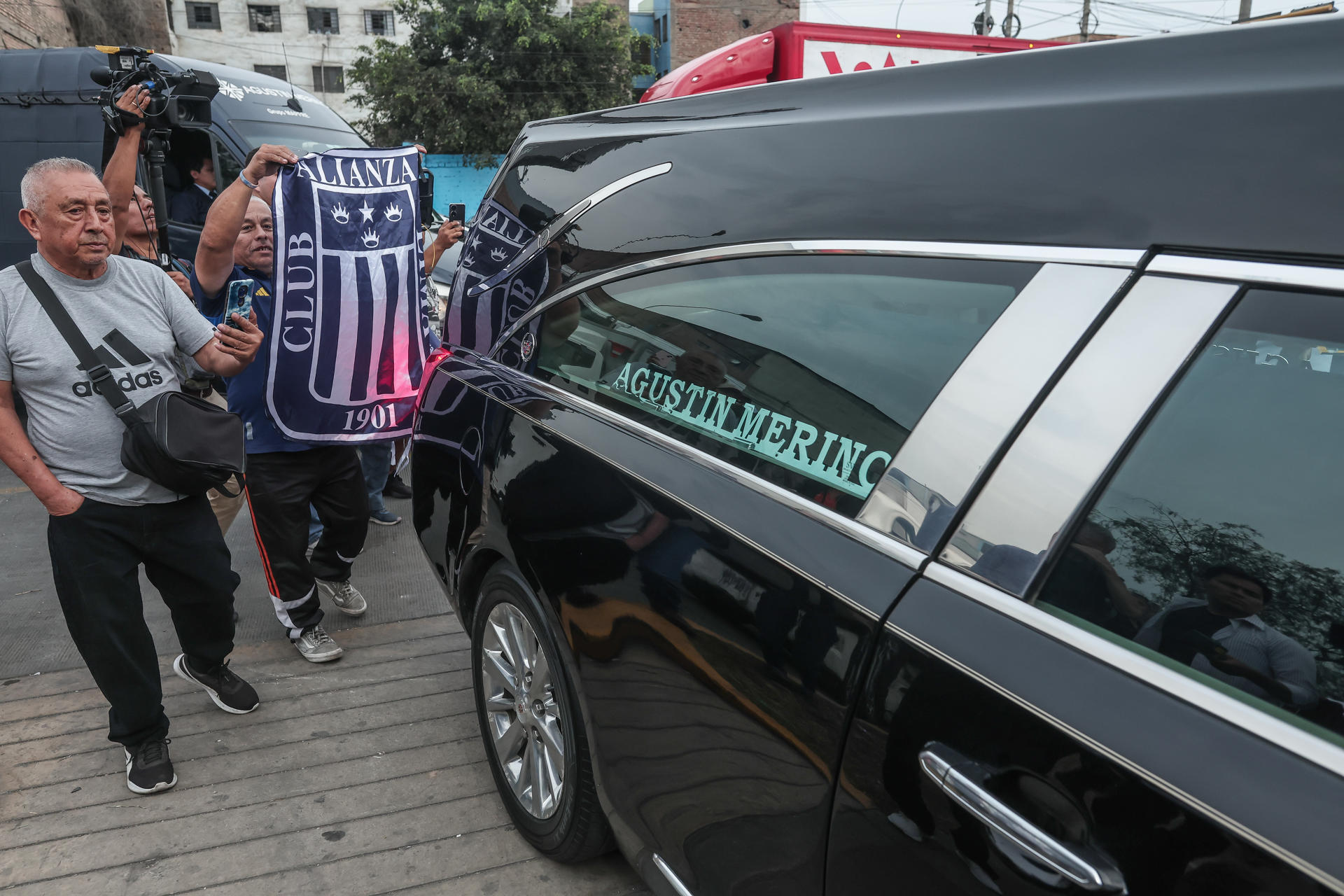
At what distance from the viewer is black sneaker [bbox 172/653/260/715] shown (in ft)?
10.5

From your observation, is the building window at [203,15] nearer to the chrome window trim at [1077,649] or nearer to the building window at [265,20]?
the building window at [265,20]

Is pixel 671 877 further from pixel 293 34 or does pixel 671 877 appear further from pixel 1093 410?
pixel 293 34

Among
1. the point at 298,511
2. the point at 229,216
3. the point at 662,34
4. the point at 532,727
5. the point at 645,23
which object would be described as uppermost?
the point at 645,23

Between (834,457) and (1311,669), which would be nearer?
(1311,669)

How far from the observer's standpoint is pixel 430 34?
89.7 feet

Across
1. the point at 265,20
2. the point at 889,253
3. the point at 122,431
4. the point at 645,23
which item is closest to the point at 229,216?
the point at 122,431

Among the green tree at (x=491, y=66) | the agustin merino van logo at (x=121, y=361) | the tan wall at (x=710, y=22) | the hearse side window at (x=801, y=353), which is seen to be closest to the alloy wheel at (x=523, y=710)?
the hearse side window at (x=801, y=353)

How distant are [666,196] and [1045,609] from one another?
49.7 inches

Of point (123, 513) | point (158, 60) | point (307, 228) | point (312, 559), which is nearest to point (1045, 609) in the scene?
point (123, 513)

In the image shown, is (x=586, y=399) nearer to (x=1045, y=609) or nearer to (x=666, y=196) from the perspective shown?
(x=666, y=196)

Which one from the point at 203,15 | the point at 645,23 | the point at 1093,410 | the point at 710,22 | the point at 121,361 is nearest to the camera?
the point at 1093,410

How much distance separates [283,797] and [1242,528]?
2684 mm

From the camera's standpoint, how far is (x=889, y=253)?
1.48 m

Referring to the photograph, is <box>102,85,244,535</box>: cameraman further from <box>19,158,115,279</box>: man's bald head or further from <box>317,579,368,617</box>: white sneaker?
<box>317,579,368,617</box>: white sneaker
